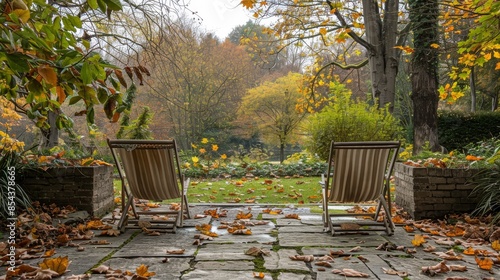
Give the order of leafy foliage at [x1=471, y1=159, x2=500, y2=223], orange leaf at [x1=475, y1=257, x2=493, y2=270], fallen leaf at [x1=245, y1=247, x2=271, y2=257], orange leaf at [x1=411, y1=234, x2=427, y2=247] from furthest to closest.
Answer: leafy foliage at [x1=471, y1=159, x2=500, y2=223] → orange leaf at [x1=411, y1=234, x2=427, y2=247] → fallen leaf at [x1=245, y1=247, x2=271, y2=257] → orange leaf at [x1=475, y1=257, x2=493, y2=270]

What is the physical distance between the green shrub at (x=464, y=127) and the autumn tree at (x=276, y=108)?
6.01 metres

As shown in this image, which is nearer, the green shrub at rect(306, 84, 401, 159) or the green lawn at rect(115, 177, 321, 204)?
the green lawn at rect(115, 177, 321, 204)

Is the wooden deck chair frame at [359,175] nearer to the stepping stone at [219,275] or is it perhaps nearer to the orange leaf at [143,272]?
the stepping stone at [219,275]

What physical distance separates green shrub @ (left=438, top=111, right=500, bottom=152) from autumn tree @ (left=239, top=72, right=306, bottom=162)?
6.01 meters

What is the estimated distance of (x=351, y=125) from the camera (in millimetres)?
8648

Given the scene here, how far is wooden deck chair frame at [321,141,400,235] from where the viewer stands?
12.8ft

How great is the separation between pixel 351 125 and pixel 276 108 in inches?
388

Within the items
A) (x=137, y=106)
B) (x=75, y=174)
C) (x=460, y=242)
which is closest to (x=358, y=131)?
(x=460, y=242)

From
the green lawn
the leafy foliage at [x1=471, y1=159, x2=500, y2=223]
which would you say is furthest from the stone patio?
the green lawn

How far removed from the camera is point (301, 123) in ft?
57.6

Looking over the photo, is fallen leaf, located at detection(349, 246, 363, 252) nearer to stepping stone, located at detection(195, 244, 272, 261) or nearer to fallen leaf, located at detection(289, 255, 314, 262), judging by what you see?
fallen leaf, located at detection(289, 255, 314, 262)

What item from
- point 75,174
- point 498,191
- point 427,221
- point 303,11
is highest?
point 303,11

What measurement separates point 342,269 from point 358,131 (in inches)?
242

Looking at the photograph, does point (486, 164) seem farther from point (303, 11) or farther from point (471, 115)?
point (471, 115)
